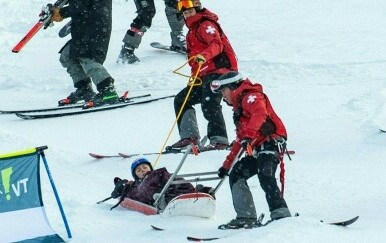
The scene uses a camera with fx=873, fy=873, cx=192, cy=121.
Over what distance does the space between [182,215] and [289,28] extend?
9287 millimetres

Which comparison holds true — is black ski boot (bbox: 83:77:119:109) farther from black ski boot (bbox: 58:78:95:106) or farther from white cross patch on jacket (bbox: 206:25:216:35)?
white cross patch on jacket (bbox: 206:25:216:35)

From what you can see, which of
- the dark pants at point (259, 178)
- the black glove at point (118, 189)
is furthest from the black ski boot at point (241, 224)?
the black glove at point (118, 189)

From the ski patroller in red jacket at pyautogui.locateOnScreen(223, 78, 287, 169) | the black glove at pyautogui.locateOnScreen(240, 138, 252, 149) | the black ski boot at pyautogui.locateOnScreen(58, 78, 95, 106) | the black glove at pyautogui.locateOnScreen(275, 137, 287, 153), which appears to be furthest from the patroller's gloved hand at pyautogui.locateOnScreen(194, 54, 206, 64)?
the black ski boot at pyautogui.locateOnScreen(58, 78, 95, 106)

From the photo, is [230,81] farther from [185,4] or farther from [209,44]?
[185,4]

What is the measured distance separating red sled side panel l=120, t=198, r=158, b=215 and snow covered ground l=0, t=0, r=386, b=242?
84mm

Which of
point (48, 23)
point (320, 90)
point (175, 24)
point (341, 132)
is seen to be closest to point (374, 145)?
point (341, 132)

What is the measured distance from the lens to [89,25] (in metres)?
11.0

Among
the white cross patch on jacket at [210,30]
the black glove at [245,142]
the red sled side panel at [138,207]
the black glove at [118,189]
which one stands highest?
the white cross patch on jacket at [210,30]

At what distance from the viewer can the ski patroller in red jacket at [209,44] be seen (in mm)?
8750

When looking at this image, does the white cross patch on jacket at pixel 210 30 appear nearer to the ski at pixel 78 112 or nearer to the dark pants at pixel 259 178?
the dark pants at pixel 259 178

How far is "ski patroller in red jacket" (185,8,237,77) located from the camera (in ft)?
28.7

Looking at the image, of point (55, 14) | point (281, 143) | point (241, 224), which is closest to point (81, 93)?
point (55, 14)

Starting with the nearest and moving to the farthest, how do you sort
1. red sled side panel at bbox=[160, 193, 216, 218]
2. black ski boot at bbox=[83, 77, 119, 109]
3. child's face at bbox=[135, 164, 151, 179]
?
1. red sled side panel at bbox=[160, 193, 216, 218]
2. child's face at bbox=[135, 164, 151, 179]
3. black ski boot at bbox=[83, 77, 119, 109]

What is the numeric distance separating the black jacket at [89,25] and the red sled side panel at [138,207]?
12.2 ft
